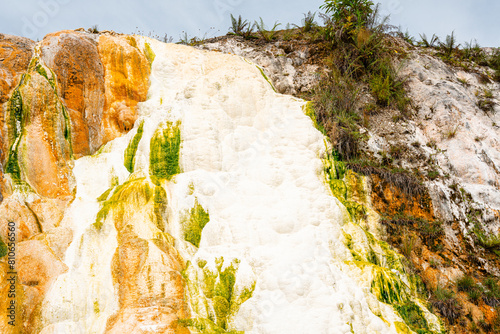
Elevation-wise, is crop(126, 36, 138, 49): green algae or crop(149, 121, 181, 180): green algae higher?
crop(126, 36, 138, 49): green algae

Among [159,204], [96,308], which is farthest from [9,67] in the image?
[96,308]

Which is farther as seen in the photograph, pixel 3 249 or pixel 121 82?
pixel 121 82

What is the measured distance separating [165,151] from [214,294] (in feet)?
8.65

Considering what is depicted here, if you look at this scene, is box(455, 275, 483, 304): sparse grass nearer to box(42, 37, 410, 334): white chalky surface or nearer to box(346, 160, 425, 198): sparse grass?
box(346, 160, 425, 198): sparse grass

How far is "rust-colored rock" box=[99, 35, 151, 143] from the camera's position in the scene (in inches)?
293

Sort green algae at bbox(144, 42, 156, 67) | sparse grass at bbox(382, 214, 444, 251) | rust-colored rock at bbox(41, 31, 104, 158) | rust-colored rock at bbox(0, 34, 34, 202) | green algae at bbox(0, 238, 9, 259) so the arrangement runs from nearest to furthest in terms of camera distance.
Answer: green algae at bbox(0, 238, 9, 259), rust-colored rock at bbox(0, 34, 34, 202), sparse grass at bbox(382, 214, 444, 251), rust-colored rock at bbox(41, 31, 104, 158), green algae at bbox(144, 42, 156, 67)

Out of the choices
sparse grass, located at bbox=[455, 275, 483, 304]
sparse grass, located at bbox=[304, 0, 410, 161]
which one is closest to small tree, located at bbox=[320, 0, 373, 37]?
sparse grass, located at bbox=[304, 0, 410, 161]

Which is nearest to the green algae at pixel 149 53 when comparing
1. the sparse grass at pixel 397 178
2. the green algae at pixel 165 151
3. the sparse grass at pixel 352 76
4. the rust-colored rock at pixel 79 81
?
the rust-colored rock at pixel 79 81

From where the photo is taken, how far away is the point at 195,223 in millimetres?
5703

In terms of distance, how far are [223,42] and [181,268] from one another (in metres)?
7.33

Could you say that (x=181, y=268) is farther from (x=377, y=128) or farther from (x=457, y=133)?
(x=457, y=133)

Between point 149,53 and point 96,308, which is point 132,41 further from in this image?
point 96,308

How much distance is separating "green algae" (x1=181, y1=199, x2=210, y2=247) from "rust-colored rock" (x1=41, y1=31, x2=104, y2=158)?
253cm

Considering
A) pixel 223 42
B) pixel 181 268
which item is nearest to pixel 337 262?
pixel 181 268
